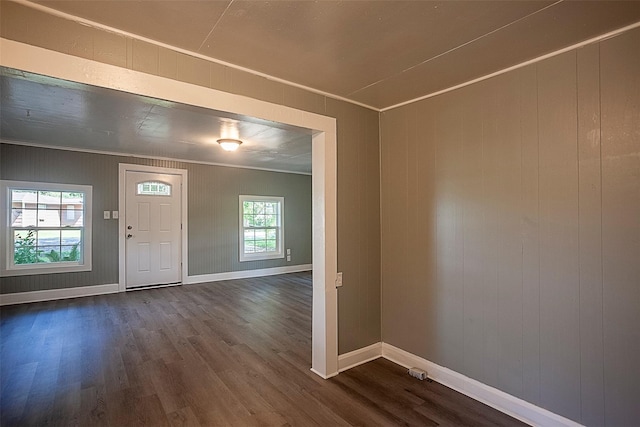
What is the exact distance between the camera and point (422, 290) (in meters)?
2.67

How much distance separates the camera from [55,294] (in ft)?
16.0

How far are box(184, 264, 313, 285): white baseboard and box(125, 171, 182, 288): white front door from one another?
1.15 feet

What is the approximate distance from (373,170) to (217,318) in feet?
9.19

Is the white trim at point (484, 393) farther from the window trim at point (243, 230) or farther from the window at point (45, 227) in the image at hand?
the window at point (45, 227)

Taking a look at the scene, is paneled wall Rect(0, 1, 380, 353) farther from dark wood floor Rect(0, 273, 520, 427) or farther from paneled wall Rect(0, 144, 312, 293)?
paneled wall Rect(0, 144, 312, 293)

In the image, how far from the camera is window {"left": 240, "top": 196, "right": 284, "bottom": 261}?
6.90m

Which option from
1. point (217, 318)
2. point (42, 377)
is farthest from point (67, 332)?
point (217, 318)

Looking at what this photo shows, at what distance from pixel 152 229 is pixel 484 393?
18.7 feet

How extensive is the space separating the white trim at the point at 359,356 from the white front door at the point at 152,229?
4495 millimetres

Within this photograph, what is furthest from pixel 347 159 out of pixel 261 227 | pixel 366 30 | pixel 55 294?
pixel 55 294

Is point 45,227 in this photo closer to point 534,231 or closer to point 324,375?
point 324,375

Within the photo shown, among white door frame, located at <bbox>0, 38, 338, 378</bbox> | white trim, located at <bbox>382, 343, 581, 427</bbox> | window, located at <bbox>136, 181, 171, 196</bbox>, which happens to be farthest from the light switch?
window, located at <bbox>136, 181, 171, 196</bbox>

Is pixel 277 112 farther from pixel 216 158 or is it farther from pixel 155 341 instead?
pixel 216 158

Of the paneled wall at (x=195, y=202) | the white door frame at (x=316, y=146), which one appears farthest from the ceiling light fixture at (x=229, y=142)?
the paneled wall at (x=195, y=202)
